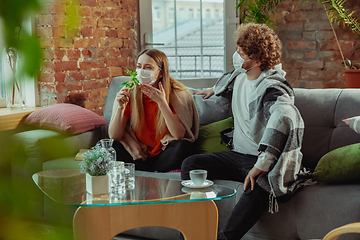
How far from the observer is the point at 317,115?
2.16m

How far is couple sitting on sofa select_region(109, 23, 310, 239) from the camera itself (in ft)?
5.78

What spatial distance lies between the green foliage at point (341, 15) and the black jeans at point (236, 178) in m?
1.68

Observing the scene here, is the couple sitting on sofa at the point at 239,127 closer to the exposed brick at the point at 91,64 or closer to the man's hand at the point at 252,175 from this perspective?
the man's hand at the point at 252,175

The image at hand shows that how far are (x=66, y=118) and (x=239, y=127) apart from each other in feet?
3.29

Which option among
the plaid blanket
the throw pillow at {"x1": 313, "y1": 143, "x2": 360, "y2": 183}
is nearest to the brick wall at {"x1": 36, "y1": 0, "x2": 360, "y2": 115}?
the plaid blanket

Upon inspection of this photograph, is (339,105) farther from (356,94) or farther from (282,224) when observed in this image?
(282,224)

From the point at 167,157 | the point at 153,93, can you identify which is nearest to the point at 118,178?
the point at 167,157

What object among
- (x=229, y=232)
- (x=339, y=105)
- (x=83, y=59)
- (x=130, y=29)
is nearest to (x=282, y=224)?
(x=229, y=232)

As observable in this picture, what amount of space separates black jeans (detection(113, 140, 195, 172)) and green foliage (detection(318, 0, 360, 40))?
1.70 m

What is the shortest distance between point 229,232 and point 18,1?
1.66 meters

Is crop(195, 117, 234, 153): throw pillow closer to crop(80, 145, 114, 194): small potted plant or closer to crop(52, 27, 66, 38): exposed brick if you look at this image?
crop(80, 145, 114, 194): small potted plant

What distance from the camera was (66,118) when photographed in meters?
2.23

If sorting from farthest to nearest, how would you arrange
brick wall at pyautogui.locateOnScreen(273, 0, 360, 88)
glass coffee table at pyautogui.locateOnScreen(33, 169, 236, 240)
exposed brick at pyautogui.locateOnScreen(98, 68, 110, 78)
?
brick wall at pyautogui.locateOnScreen(273, 0, 360, 88)
exposed brick at pyautogui.locateOnScreen(98, 68, 110, 78)
glass coffee table at pyautogui.locateOnScreen(33, 169, 236, 240)

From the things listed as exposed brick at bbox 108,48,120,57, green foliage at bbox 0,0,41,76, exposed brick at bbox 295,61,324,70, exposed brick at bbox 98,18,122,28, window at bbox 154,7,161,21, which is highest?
window at bbox 154,7,161,21
